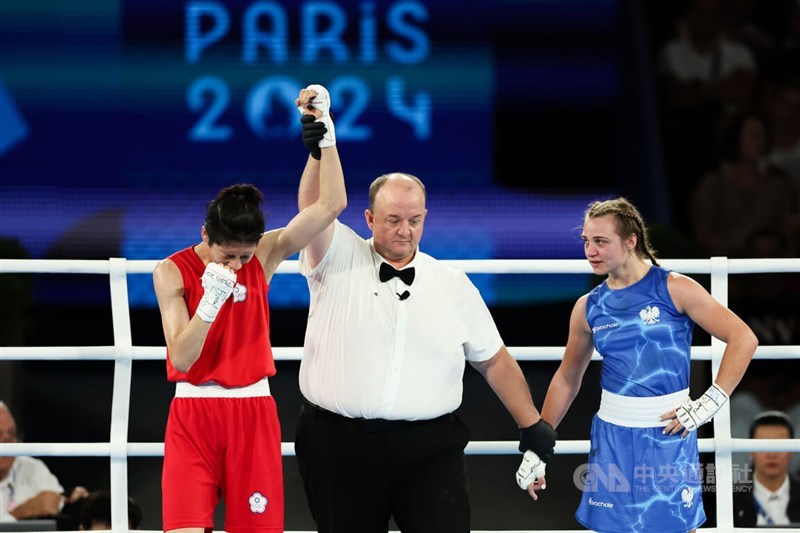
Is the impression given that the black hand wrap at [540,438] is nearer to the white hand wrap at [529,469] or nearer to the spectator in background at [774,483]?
the white hand wrap at [529,469]

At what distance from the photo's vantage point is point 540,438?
3.60 meters

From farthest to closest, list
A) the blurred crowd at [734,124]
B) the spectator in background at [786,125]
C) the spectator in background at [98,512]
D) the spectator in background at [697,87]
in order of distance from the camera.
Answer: the spectator in background at [786,125]
the spectator in background at [697,87]
the blurred crowd at [734,124]
the spectator in background at [98,512]

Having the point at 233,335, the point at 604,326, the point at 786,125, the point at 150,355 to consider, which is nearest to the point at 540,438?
the point at 604,326

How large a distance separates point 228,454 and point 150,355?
2.51ft

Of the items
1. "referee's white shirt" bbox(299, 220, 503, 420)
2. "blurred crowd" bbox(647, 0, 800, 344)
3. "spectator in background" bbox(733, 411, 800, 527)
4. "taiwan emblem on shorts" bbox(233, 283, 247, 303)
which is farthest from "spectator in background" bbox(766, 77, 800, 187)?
"taiwan emblem on shorts" bbox(233, 283, 247, 303)

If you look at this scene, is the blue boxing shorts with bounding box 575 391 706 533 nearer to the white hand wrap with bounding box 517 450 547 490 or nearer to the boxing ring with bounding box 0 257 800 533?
the white hand wrap with bounding box 517 450 547 490

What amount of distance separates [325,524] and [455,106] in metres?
4.42

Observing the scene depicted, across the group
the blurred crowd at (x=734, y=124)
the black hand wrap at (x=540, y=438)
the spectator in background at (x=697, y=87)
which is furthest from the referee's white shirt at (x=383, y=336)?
the spectator in background at (x=697, y=87)

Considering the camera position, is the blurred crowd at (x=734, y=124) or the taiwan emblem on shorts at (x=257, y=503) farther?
the blurred crowd at (x=734, y=124)

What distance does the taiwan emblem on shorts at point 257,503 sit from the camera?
3400mm

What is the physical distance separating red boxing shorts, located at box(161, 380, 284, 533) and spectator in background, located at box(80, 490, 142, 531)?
1039mm

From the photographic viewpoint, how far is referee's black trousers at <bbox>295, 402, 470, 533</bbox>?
→ 11.1 ft

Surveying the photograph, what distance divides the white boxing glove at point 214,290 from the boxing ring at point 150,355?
84cm

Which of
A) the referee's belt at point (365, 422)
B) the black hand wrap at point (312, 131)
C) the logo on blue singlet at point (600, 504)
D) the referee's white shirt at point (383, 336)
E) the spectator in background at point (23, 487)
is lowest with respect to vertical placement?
the spectator in background at point (23, 487)
